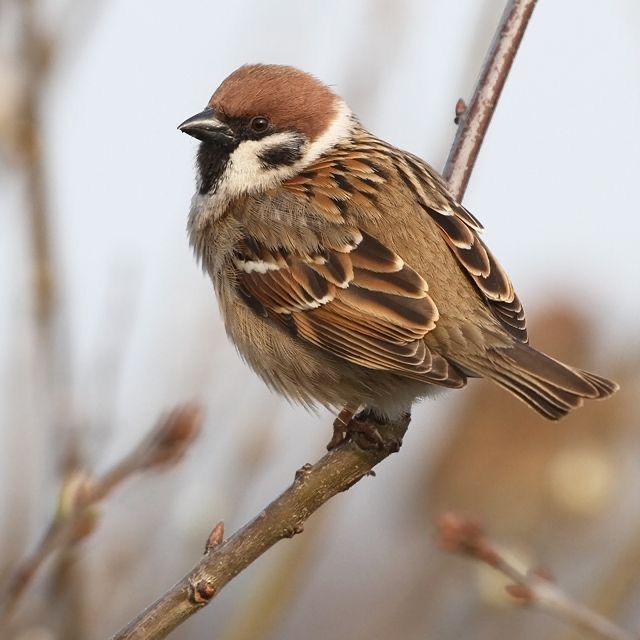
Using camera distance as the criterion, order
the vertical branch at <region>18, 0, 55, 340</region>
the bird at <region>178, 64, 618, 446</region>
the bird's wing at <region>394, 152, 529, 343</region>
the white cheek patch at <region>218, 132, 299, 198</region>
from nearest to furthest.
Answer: the vertical branch at <region>18, 0, 55, 340</region> < the bird at <region>178, 64, 618, 446</region> < the bird's wing at <region>394, 152, 529, 343</region> < the white cheek patch at <region>218, 132, 299, 198</region>

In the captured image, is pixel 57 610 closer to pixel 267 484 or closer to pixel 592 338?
pixel 592 338

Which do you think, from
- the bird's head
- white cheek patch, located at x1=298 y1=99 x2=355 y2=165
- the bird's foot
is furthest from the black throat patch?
the bird's foot

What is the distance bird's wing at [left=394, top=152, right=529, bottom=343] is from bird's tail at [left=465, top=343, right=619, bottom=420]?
15 centimetres

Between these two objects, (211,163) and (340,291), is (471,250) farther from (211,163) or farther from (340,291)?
(211,163)

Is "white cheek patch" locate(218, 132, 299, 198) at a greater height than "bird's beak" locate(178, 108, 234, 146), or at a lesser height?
lesser

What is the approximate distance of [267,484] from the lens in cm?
678

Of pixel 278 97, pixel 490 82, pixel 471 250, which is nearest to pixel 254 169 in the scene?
pixel 278 97

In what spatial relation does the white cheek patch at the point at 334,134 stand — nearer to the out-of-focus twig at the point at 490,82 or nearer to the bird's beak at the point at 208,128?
the bird's beak at the point at 208,128

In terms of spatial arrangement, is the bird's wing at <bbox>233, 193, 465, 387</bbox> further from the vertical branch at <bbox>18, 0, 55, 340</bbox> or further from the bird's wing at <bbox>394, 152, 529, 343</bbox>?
the vertical branch at <bbox>18, 0, 55, 340</bbox>

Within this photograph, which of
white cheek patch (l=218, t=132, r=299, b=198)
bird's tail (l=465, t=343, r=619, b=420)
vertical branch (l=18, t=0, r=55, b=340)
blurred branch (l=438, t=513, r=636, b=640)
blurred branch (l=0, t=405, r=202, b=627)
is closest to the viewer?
blurred branch (l=0, t=405, r=202, b=627)

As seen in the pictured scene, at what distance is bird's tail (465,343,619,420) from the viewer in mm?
3408

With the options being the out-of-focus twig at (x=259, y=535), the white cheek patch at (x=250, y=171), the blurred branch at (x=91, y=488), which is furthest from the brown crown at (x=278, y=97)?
the blurred branch at (x=91, y=488)

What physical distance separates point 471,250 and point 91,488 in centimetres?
166

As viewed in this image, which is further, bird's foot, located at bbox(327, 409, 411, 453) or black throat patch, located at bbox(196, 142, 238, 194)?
black throat patch, located at bbox(196, 142, 238, 194)
